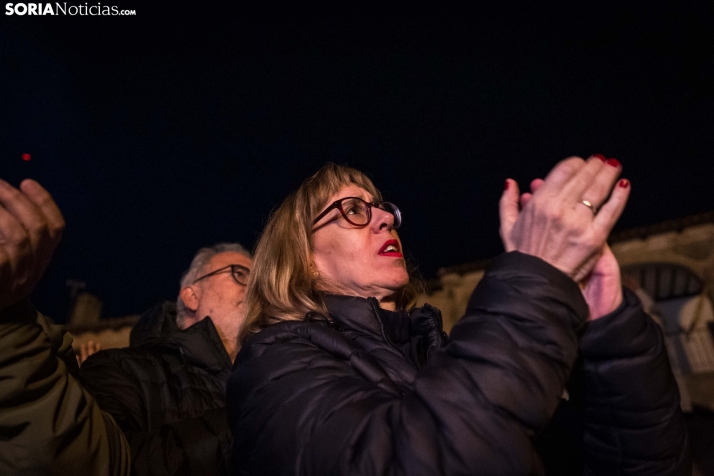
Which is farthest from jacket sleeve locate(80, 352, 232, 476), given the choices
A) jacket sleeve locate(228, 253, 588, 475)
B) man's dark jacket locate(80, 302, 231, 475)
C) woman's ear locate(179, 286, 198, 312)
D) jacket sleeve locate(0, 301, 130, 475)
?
woman's ear locate(179, 286, 198, 312)

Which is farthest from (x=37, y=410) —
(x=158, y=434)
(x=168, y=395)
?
(x=168, y=395)

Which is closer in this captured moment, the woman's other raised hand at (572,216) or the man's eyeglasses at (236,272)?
the woman's other raised hand at (572,216)

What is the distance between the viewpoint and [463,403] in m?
0.93

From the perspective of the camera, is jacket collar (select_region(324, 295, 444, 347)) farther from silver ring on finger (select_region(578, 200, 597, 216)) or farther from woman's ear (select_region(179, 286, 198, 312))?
woman's ear (select_region(179, 286, 198, 312))

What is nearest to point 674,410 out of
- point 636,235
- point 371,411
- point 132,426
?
point 371,411

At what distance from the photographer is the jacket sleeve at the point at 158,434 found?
5.98 ft

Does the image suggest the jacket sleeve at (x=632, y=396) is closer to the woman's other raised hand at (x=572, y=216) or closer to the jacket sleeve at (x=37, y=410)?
the woman's other raised hand at (x=572, y=216)

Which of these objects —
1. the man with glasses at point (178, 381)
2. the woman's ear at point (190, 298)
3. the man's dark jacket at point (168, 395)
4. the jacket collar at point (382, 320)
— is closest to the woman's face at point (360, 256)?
the jacket collar at point (382, 320)

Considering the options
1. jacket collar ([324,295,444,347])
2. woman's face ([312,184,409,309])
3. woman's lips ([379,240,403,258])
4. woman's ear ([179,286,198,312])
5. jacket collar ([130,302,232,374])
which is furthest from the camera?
woman's ear ([179,286,198,312])

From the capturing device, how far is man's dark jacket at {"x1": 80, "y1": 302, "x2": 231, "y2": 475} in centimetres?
189

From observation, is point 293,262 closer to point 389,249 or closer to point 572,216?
point 389,249

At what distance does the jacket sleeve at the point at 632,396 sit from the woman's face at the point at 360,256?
90cm

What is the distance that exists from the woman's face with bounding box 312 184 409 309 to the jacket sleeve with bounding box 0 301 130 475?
1084 millimetres

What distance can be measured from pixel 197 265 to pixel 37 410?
2974mm
